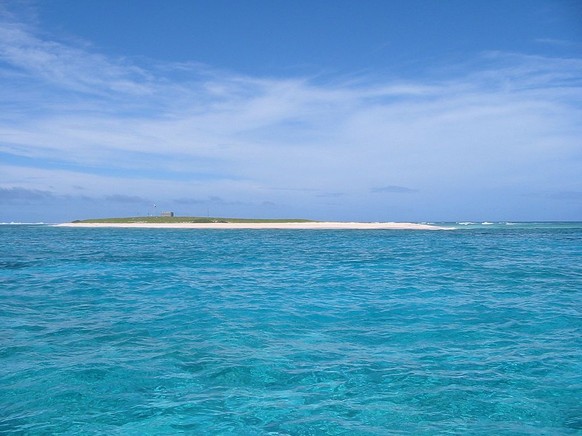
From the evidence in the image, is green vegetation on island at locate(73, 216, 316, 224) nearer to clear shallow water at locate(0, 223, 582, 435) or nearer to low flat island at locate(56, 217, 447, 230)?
low flat island at locate(56, 217, 447, 230)

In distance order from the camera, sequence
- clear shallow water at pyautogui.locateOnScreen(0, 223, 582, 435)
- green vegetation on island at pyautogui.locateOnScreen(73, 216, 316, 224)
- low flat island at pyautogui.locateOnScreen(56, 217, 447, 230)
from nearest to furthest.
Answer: clear shallow water at pyautogui.locateOnScreen(0, 223, 582, 435), low flat island at pyautogui.locateOnScreen(56, 217, 447, 230), green vegetation on island at pyautogui.locateOnScreen(73, 216, 316, 224)

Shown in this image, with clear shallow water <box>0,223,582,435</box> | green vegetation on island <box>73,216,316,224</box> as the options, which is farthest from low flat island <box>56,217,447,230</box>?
clear shallow water <box>0,223,582,435</box>

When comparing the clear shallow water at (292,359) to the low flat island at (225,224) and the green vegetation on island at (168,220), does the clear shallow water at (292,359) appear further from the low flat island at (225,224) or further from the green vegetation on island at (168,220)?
the green vegetation on island at (168,220)

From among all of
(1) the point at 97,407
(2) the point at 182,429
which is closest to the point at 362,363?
(2) the point at 182,429

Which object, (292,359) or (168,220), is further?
(168,220)

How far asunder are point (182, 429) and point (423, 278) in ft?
58.6

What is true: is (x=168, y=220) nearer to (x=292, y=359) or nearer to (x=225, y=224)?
(x=225, y=224)

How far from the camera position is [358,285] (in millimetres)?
20672

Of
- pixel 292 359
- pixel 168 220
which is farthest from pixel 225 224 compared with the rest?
pixel 292 359

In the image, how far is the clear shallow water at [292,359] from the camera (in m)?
7.07

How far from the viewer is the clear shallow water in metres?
7.07

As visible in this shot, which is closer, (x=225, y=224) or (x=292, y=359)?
(x=292, y=359)

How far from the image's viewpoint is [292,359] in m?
9.77

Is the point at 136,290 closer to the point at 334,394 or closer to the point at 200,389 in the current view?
the point at 200,389
